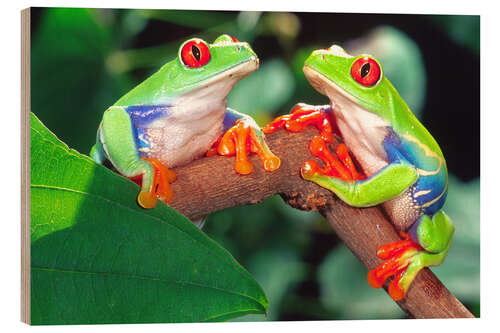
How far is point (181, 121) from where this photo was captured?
276cm

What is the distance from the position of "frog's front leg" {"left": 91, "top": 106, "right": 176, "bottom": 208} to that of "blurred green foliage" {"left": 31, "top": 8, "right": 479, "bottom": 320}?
66cm

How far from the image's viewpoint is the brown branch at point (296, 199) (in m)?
2.62

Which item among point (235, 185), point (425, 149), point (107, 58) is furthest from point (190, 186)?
point (107, 58)

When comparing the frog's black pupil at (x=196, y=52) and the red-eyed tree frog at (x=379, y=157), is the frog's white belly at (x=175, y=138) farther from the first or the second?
the red-eyed tree frog at (x=379, y=157)

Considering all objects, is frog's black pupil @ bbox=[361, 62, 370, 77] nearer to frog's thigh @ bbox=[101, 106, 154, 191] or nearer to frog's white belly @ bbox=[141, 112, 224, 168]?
frog's white belly @ bbox=[141, 112, 224, 168]

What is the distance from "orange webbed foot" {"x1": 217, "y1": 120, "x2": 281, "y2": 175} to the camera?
8.75 feet

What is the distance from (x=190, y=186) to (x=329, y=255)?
1465 millimetres

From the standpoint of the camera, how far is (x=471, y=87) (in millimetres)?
3604

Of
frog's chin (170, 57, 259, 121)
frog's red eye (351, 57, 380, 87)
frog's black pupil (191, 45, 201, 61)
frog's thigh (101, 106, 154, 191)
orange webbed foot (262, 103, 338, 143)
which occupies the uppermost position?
frog's black pupil (191, 45, 201, 61)

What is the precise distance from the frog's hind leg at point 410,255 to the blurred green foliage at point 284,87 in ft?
2.02

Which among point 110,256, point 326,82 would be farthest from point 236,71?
point 110,256

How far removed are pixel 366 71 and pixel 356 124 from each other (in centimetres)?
21

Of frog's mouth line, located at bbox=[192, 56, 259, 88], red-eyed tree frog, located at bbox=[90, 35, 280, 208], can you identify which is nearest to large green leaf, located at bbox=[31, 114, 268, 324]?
red-eyed tree frog, located at bbox=[90, 35, 280, 208]

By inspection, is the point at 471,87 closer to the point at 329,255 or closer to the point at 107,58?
the point at 329,255
